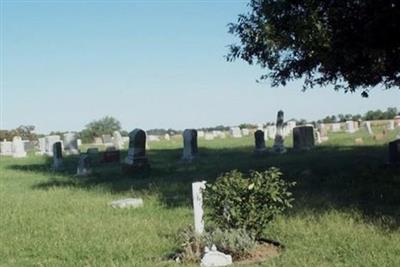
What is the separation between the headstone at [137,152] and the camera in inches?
773

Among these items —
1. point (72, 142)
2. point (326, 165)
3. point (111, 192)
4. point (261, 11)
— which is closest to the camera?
point (261, 11)

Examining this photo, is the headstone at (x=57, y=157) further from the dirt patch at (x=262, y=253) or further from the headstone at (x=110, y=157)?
the dirt patch at (x=262, y=253)

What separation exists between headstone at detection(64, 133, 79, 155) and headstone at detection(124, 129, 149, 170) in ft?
42.4

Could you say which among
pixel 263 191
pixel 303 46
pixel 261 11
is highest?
pixel 261 11

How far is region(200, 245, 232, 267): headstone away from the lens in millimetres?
6965

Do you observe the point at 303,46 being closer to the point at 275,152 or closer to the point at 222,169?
the point at 222,169

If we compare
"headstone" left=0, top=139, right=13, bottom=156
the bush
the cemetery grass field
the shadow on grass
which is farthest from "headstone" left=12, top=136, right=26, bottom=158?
the bush

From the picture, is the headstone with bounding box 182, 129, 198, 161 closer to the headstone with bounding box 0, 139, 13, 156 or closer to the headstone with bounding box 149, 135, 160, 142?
the headstone with bounding box 0, 139, 13, 156

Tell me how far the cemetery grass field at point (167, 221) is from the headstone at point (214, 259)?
16.7 inches

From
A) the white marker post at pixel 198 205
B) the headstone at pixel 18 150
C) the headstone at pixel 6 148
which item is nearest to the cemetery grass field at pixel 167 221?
the white marker post at pixel 198 205

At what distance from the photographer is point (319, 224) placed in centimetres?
870

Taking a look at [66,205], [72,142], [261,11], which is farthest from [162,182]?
[72,142]

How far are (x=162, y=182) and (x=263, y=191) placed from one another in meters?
8.64

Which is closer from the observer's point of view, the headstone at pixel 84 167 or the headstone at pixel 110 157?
the headstone at pixel 84 167
